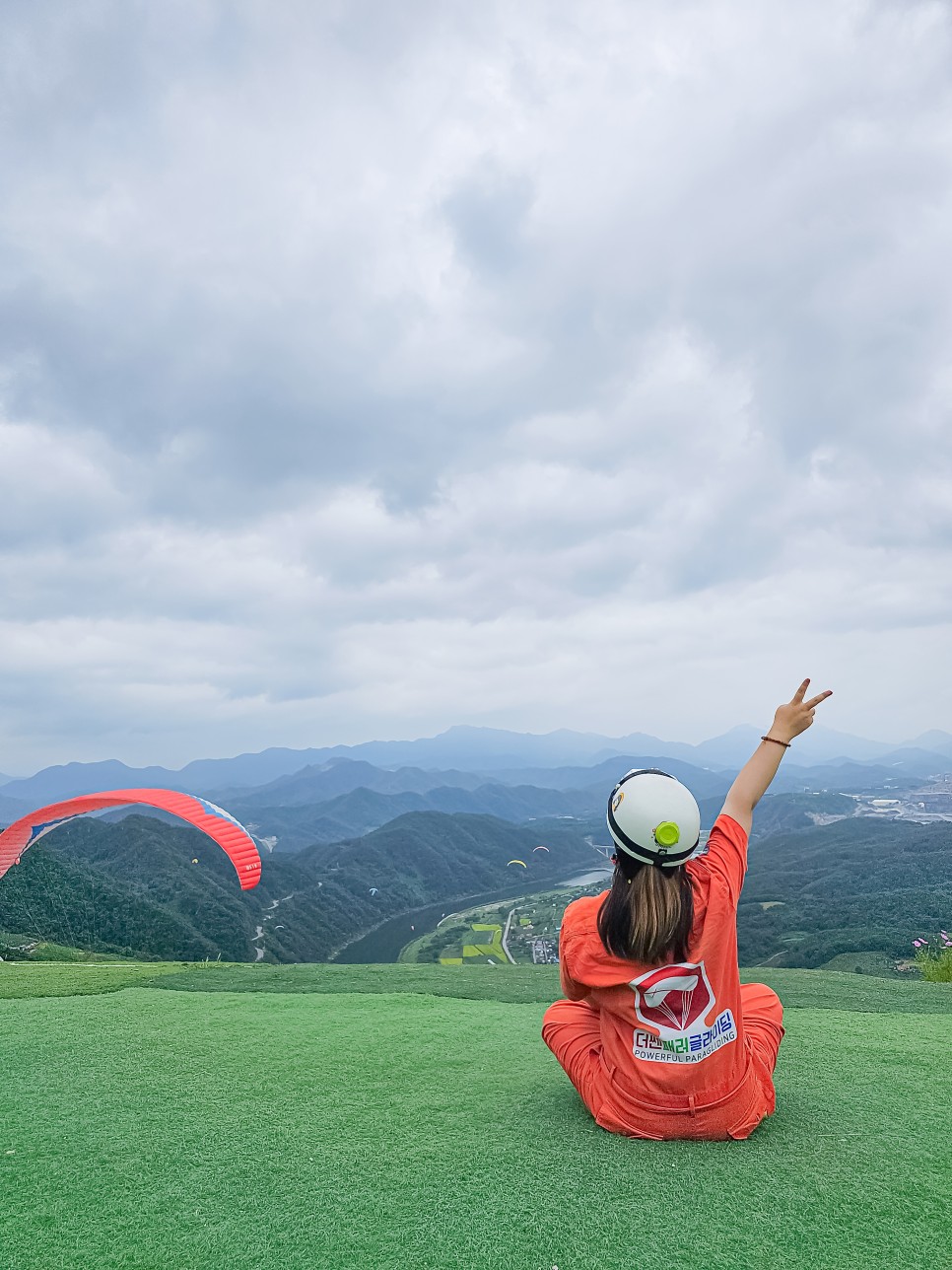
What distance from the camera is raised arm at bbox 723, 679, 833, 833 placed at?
263 centimetres

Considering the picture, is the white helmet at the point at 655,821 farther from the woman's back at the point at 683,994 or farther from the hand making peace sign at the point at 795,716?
the hand making peace sign at the point at 795,716

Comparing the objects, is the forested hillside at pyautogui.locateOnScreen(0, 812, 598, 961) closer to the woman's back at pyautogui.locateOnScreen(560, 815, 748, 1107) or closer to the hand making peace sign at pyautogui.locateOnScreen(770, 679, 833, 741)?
the woman's back at pyautogui.locateOnScreen(560, 815, 748, 1107)

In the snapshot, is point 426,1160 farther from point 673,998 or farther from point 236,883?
point 236,883

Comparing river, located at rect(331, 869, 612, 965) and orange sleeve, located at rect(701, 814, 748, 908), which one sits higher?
orange sleeve, located at rect(701, 814, 748, 908)

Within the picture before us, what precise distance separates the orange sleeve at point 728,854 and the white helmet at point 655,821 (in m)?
0.19

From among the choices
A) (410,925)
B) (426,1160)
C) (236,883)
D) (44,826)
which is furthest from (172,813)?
(410,925)

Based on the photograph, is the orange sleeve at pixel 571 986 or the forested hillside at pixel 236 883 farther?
the forested hillside at pixel 236 883

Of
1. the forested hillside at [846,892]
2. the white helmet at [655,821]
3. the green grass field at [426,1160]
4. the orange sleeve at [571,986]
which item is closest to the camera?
the green grass field at [426,1160]

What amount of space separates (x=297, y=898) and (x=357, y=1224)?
289ft

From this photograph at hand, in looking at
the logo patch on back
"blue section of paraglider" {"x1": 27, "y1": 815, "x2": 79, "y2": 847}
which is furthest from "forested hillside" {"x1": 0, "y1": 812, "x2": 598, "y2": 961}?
the logo patch on back

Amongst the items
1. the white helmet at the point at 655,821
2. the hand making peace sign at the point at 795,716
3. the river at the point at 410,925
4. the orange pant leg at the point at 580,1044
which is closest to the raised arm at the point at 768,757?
the hand making peace sign at the point at 795,716

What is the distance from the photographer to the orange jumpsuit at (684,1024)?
2469mm

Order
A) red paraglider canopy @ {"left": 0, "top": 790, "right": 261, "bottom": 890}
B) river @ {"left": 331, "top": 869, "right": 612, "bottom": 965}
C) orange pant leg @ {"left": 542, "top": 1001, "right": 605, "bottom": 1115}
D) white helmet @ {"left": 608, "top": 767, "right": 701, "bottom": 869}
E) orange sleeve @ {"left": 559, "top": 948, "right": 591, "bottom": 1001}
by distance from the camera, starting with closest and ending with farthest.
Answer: white helmet @ {"left": 608, "top": 767, "right": 701, "bottom": 869}, orange sleeve @ {"left": 559, "top": 948, "right": 591, "bottom": 1001}, orange pant leg @ {"left": 542, "top": 1001, "right": 605, "bottom": 1115}, red paraglider canopy @ {"left": 0, "top": 790, "right": 261, "bottom": 890}, river @ {"left": 331, "top": 869, "right": 612, "bottom": 965}

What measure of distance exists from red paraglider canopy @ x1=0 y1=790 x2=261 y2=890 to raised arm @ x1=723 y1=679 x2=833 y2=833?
5.59m
